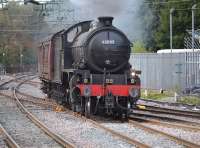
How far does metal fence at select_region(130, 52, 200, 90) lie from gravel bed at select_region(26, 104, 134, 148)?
36.0ft

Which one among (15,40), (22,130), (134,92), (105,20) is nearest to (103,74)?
(134,92)

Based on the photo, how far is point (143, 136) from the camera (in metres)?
12.7

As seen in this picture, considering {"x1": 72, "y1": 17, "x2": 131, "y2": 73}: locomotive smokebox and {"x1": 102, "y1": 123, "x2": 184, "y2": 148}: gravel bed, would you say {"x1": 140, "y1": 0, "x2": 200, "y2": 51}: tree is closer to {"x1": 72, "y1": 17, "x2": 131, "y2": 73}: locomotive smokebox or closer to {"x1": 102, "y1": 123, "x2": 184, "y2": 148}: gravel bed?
{"x1": 72, "y1": 17, "x2": 131, "y2": 73}: locomotive smokebox

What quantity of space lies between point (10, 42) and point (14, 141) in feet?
245

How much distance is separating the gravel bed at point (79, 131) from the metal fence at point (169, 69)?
1098 centimetres

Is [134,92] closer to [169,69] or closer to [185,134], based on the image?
[185,134]

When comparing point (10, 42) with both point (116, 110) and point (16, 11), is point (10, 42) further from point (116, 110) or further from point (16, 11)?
point (116, 110)

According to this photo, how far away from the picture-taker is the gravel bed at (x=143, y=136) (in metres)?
11.4

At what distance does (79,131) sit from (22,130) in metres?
1.59

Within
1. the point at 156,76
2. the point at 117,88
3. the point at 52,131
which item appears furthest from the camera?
the point at 156,76

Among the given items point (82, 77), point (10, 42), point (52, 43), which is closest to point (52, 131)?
point (82, 77)

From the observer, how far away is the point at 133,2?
2250cm

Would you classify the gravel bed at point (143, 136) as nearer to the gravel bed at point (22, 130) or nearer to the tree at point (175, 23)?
the gravel bed at point (22, 130)

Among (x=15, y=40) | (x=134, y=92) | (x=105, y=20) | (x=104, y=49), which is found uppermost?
(x=15, y=40)
